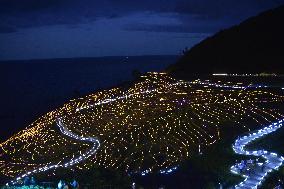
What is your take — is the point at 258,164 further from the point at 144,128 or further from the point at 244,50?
the point at 244,50

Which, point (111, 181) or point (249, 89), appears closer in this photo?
point (111, 181)

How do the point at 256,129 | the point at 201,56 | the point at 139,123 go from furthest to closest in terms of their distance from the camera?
the point at 201,56 < the point at 139,123 < the point at 256,129

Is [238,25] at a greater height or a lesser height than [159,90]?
greater

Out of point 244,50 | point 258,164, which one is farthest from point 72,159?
point 244,50

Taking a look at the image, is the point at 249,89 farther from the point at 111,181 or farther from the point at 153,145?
the point at 111,181

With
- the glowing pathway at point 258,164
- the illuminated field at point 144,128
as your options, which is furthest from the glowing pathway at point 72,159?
the glowing pathway at point 258,164

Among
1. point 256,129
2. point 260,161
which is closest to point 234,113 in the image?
point 256,129

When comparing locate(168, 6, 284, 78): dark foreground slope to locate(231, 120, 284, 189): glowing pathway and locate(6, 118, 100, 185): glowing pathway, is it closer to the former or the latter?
locate(231, 120, 284, 189): glowing pathway
